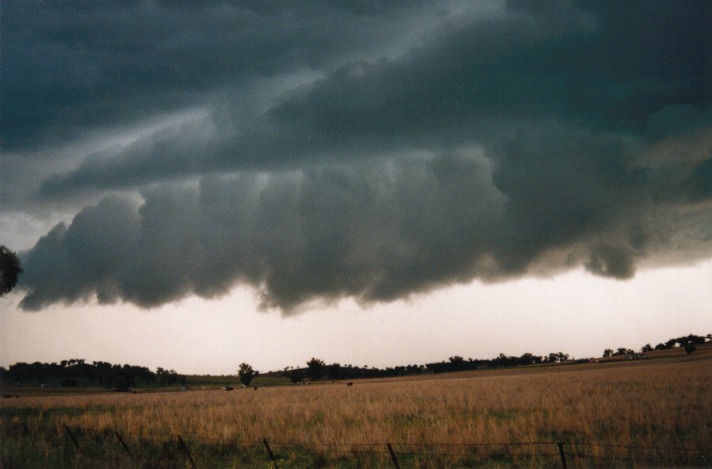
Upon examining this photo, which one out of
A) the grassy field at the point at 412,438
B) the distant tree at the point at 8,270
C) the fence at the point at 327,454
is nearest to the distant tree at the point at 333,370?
the distant tree at the point at 8,270

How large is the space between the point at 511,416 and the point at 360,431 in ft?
27.4

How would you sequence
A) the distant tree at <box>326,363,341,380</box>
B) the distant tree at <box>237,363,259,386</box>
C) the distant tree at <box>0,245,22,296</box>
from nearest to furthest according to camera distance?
the distant tree at <box>0,245,22,296</box>
the distant tree at <box>237,363,259,386</box>
the distant tree at <box>326,363,341,380</box>

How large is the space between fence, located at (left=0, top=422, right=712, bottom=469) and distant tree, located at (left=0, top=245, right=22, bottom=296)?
29.7m

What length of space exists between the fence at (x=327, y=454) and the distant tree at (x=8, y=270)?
97.3 feet

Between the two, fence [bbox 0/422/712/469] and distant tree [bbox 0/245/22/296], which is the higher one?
distant tree [bbox 0/245/22/296]

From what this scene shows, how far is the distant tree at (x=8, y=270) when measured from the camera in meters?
44.7

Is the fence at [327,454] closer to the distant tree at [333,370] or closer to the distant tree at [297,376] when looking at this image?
the distant tree at [297,376]

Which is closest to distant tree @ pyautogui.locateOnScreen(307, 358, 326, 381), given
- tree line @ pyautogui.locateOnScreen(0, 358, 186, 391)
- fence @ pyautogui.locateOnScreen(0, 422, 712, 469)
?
tree line @ pyautogui.locateOnScreen(0, 358, 186, 391)

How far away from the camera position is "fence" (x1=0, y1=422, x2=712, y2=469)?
14211 millimetres

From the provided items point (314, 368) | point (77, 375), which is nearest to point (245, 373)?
point (314, 368)

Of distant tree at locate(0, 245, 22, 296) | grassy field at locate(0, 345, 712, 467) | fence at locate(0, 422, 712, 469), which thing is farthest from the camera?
distant tree at locate(0, 245, 22, 296)

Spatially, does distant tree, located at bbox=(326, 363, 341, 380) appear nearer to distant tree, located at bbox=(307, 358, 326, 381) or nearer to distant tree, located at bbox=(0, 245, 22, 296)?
distant tree, located at bbox=(307, 358, 326, 381)

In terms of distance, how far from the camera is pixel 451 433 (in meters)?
19.4

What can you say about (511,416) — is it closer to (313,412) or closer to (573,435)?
(573,435)
